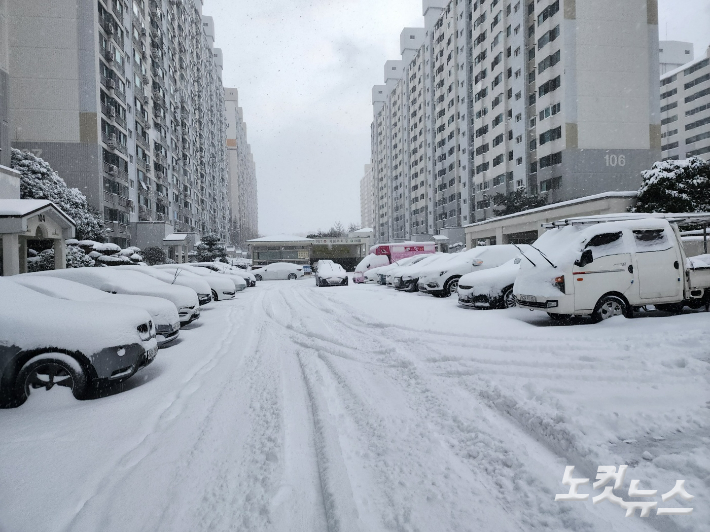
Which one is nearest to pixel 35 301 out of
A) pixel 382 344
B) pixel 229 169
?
pixel 382 344

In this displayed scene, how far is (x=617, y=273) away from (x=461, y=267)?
19.8 feet

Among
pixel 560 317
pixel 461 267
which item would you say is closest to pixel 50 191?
pixel 461 267

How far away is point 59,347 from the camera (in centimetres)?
420

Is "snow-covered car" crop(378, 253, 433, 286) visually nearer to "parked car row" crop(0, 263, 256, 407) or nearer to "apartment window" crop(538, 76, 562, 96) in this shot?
"parked car row" crop(0, 263, 256, 407)

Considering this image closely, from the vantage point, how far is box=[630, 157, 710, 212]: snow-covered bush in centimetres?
2156

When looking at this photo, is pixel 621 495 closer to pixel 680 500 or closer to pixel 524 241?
pixel 680 500

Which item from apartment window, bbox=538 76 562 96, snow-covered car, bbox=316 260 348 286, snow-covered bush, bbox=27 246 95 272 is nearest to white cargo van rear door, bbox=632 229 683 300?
snow-covered car, bbox=316 260 348 286

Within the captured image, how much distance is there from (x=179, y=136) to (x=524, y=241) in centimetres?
5134

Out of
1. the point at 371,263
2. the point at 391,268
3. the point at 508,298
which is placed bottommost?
the point at 508,298

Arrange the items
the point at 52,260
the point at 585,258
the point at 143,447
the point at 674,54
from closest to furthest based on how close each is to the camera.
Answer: the point at 143,447 < the point at 585,258 < the point at 52,260 < the point at 674,54

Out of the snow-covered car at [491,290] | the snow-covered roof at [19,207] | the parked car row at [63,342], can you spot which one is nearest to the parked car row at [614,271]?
the snow-covered car at [491,290]

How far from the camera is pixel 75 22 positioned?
3288 cm

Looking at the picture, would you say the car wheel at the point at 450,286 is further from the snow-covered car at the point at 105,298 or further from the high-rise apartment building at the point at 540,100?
the high-rise apartment building at the point at 540,100

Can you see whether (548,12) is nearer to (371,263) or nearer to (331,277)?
(371,263)
